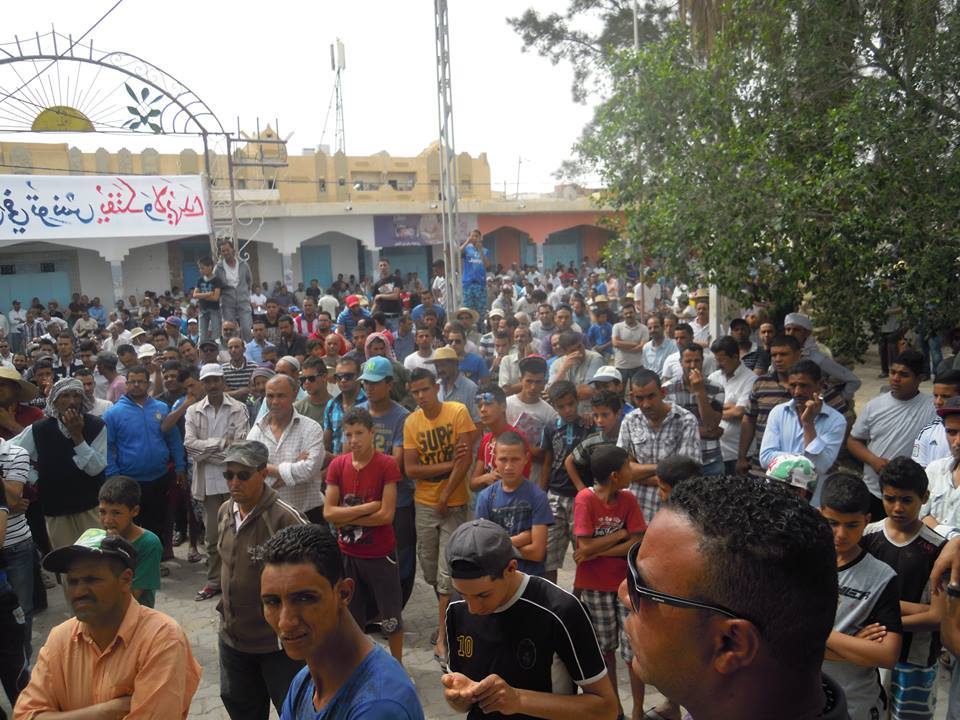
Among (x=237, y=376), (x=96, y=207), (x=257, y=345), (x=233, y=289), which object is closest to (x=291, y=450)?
(x=237, y=376)

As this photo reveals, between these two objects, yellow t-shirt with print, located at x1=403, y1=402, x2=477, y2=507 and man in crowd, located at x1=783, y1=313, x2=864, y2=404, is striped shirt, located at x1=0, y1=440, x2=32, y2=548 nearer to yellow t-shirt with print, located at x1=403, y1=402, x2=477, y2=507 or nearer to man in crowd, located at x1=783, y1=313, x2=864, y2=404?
yellow t-shirt with print, located at x1=403, y1=402, x2=477, y2=507

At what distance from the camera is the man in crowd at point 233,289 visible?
38.8ft

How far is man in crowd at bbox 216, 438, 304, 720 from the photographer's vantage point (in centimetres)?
373

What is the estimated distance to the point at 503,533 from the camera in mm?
2980

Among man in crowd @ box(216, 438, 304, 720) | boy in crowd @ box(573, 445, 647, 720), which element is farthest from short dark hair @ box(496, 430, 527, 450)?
man in crowd @ box(216, 438, 304, 720)

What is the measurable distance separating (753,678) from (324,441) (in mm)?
5438

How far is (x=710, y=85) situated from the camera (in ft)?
25.5

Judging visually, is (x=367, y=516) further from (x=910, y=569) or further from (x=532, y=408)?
(x=910, y=569)

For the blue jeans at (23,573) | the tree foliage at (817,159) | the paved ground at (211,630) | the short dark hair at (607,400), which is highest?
the tree foliage at (817,159)

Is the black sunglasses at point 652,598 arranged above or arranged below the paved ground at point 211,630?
above

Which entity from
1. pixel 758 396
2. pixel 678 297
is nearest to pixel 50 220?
pixel 678 297

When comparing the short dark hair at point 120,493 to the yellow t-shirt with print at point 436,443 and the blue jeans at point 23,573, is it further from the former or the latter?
the yellow t-shirt with print at point 436,443

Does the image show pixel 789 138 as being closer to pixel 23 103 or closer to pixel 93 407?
pixel 93 407

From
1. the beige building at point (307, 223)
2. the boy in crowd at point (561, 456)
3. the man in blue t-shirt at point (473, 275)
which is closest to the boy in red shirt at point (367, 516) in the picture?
the boy in crowd at point (561, 456)
